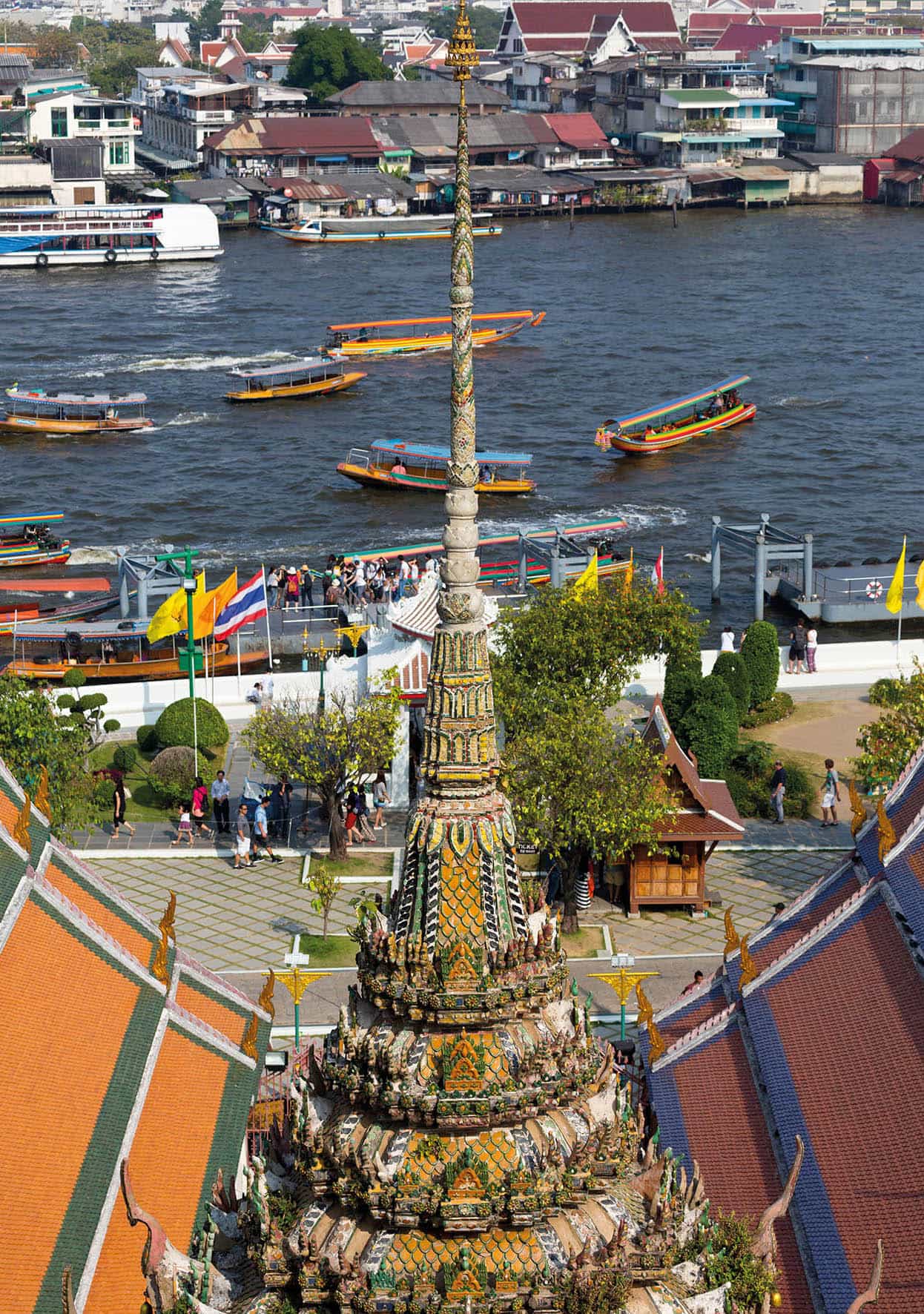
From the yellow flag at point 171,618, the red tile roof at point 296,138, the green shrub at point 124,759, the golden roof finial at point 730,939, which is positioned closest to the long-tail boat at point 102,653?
the yellow flag at point 171,618

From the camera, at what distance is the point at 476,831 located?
20406 millimetres

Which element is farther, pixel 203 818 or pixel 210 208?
pixel 210 208

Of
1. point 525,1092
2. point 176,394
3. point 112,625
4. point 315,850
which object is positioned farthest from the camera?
point 176,394

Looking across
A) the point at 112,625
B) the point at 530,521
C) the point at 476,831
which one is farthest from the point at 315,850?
the point at 530,521

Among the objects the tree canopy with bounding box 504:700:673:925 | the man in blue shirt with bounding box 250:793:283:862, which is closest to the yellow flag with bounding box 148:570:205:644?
the man in blue shirt with bounding box 250:793:283:862

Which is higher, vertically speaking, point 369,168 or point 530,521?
point 369,168

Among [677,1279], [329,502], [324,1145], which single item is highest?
[324,1145]

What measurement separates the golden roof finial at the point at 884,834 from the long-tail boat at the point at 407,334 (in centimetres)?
9413

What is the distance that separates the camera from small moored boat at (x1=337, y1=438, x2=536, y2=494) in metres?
94.6

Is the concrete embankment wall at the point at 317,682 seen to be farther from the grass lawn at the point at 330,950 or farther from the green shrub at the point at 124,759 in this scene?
the grass lawn at the point at 330,950

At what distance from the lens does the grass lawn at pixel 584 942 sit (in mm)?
44156

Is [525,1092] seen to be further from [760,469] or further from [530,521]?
[760,469]

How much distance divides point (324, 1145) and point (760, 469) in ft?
286

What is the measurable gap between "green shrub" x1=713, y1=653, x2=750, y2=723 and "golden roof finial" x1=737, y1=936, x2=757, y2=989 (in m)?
24.9
